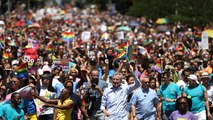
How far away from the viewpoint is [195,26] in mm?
34312

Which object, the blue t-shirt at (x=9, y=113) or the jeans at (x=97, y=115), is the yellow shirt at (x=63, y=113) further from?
the jeans at (x=97, y=115)

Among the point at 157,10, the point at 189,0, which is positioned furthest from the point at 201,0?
the point at 157,10

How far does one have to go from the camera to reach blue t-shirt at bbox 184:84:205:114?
10875mm

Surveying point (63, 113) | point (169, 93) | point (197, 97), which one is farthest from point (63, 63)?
point (63, 113)

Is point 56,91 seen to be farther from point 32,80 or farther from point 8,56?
point 8,56

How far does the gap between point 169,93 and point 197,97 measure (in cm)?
48

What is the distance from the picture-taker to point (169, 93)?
1095cm

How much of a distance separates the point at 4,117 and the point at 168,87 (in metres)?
3.11

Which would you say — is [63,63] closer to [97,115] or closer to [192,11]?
[97,115]

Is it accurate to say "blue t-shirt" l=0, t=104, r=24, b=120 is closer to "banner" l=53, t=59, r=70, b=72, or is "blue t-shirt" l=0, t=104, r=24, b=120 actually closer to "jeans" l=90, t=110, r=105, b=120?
"jeans" l=90, t=110, r=105, b=120

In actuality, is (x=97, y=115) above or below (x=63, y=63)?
below

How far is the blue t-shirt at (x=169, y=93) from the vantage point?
10.9 meters

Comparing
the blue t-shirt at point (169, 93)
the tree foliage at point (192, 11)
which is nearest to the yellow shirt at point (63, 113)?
the blue t-shirt at point (169, 93)

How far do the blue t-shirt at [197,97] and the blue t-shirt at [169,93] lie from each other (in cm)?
17
